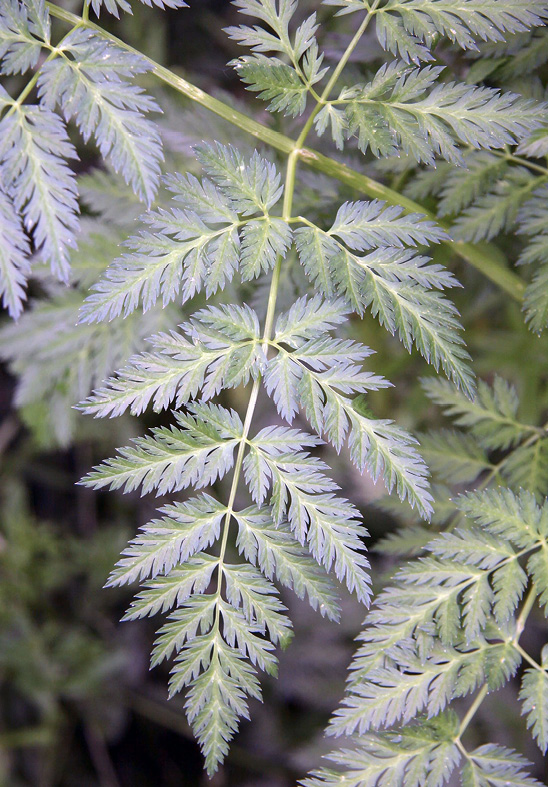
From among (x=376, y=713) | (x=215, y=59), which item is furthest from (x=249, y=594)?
(x=215, y=59)

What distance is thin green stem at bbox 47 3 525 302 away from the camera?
55.5 inches

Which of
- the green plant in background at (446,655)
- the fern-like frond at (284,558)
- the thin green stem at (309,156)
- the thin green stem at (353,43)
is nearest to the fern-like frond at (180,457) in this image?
the fern-like frond at (284,558)

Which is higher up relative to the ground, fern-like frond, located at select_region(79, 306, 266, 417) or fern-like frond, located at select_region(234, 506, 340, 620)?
fern-like frond, located at select_region(79, 306, 266, 417)

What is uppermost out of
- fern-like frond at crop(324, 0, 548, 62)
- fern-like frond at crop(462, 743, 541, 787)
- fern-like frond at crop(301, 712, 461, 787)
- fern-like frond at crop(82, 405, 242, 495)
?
fern-like frond at crop(324, 0, 548, 62)

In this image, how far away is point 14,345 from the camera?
216 cm

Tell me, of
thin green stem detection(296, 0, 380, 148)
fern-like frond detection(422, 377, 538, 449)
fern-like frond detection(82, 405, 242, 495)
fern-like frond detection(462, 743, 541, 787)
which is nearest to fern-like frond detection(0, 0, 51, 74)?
thin green stem detection(296, 0, 380, 148)

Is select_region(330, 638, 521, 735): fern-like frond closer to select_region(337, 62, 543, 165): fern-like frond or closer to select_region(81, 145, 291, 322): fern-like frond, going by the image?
select_region(81, 145, 291, 322): fern-like frond

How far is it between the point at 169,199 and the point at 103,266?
0.32 metres

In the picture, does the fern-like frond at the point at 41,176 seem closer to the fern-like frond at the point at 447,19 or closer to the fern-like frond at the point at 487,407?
the fern-like frond at the point at 447,19

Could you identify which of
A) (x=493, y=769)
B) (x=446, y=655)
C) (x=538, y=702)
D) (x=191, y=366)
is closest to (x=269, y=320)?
(x=191, y=366)

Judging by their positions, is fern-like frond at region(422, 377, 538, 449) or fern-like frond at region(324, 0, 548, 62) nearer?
fern-like frond at region(324, 0, 548, 62)

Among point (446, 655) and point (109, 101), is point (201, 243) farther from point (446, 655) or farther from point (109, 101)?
point (446, 655)

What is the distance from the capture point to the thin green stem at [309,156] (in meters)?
1.41

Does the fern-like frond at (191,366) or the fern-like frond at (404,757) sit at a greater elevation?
the fern-like frond at (191,366)
